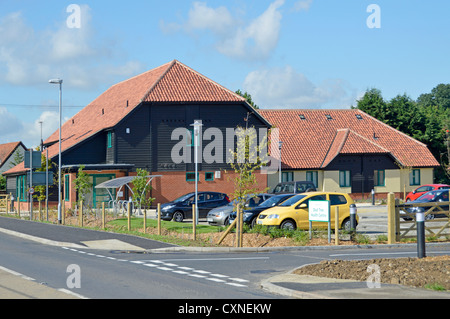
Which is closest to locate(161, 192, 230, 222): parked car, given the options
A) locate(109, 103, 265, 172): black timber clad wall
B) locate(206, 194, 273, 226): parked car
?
locate(206, 194, 273, 226): parked car

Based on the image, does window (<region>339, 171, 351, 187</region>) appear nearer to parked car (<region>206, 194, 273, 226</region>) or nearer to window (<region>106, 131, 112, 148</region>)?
window (<region>106, 131, 112, 148</region>)

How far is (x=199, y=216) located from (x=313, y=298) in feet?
77.0

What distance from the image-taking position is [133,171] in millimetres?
50625

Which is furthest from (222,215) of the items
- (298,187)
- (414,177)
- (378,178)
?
(414,177)

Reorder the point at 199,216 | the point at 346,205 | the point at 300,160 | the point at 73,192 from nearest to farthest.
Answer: the point at 346,205, the point at 199,216, the point at 73,192, the point at 300,160

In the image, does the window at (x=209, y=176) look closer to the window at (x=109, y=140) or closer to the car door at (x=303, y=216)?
the window at (x=109, y=140)

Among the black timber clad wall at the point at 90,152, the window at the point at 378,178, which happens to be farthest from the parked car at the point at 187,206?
the window at the point at 378,178

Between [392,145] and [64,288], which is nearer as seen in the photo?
[64,288]

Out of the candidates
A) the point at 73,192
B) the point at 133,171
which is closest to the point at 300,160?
the point at 133,171

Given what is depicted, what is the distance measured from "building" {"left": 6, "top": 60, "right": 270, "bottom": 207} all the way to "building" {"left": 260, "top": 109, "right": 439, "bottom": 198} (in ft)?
20.2

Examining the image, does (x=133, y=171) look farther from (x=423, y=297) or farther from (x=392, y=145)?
(x=423, y=297)

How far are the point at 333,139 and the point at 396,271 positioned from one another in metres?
48.2
